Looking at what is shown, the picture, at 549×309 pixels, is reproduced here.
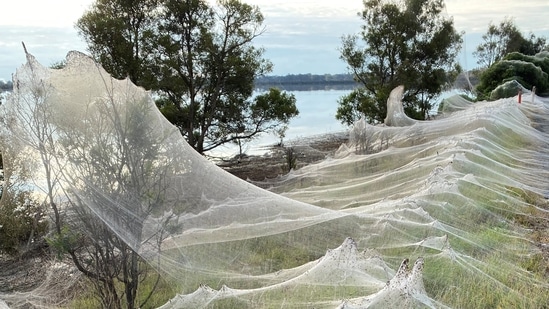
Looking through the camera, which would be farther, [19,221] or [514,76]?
[514,76]

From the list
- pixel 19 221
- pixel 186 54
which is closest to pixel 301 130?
pixel 186 54

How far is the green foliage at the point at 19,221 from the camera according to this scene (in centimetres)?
448

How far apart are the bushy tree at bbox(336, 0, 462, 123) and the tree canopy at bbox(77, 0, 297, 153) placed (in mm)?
4558

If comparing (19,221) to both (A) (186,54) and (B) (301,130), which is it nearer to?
(A) (186,54)

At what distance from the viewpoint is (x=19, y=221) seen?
5664mm

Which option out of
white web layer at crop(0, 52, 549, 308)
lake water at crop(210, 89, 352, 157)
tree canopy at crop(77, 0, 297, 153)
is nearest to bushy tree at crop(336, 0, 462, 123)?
lake water at crop(210, 89, 352, 157)

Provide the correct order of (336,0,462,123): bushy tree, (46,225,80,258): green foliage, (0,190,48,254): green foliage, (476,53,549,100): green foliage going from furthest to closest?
(476,53,549,100): green foliage
(336,0,462,123): bushy tree
(0,190,48,254): green foliage
(46,225,80,258): green foliage

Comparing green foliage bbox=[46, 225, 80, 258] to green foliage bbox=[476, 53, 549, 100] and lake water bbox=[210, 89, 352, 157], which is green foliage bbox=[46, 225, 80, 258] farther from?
green foliage bbox=[476, 53, 549, 100]

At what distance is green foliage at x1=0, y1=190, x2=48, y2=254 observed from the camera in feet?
14.7

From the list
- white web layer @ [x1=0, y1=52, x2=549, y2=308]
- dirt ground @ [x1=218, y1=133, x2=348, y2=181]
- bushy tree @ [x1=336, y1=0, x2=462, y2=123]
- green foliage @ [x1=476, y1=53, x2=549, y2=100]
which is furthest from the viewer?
green foliage @ [x1=476, y1=53, x2=549, y2=100]

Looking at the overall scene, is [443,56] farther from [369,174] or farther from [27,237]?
[27,237]

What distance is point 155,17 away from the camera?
15703mm

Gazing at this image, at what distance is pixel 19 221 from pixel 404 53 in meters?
15.8

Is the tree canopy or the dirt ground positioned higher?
the tree canopy
